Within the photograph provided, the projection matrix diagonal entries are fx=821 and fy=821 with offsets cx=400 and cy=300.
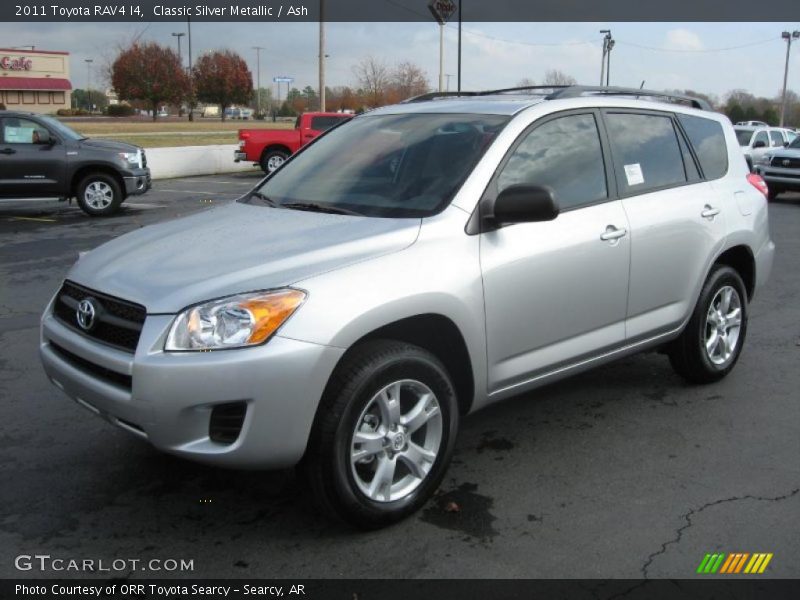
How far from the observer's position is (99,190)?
45.7 ft

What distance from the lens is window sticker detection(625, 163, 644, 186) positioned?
14.8 ft

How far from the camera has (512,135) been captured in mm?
3938

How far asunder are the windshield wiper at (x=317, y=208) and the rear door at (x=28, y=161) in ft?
35.3

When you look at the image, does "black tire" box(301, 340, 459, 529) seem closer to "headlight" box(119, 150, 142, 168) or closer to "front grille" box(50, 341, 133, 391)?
"front grille" box(50, 341, 133, 391)

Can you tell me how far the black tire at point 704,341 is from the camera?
16.2 feet

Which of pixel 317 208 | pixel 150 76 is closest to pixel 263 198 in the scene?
pixel 317 208

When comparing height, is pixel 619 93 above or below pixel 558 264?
above

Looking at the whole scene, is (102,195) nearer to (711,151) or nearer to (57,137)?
(57,137)

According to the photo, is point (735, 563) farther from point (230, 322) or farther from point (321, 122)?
point (321, 122)

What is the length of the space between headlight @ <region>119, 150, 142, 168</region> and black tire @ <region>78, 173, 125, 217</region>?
1.28 ft

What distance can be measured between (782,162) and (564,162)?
16.5 meters

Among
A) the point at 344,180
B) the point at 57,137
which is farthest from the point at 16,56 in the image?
the point at 344,180

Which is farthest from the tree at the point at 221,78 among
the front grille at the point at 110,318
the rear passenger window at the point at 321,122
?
the front grille at the point at 110,318

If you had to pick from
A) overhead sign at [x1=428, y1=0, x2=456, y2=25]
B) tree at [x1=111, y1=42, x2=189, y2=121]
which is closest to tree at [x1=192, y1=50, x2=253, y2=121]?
tree at [x1=111, y1=42, x2=189, y2=121]
